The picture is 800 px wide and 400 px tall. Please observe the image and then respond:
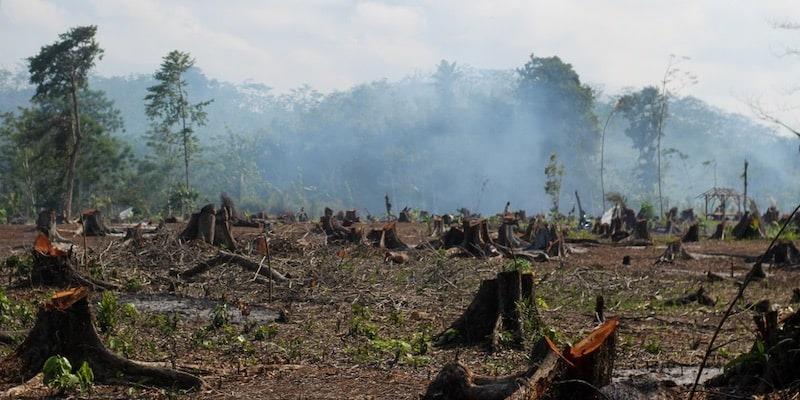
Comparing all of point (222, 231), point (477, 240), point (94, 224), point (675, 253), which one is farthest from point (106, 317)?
point (94, 224)

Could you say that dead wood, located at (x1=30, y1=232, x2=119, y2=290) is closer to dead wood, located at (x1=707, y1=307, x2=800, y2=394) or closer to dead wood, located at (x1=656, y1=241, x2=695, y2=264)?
dead wood, located at (x1=707, y1=307, x2=800, y2=394)

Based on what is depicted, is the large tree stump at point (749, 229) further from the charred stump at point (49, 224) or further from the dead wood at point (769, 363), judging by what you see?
the dead wood at point (769, 363)

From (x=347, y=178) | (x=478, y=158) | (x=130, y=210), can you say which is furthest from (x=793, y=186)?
(x=130, y=210)

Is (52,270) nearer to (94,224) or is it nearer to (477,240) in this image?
(477,240)

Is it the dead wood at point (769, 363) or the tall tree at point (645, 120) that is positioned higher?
the tall tree at point (645, 120)

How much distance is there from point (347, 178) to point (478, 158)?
10998 millimetres

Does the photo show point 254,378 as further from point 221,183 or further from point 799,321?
point 221,183

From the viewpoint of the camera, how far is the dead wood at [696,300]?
1042 centimetres

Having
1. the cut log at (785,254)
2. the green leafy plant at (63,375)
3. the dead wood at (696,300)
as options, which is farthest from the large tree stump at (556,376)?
the cut log at (785,254)

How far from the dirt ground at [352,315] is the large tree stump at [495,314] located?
0.79 ft

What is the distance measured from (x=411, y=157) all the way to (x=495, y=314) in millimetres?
59355

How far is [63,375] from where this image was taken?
218 inches

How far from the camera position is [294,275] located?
12.1 meters

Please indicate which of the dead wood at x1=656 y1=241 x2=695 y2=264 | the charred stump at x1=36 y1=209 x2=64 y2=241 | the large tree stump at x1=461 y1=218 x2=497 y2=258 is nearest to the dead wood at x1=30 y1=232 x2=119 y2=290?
the charred stump at x1=36 y1=209 x2=64 y2=241
